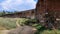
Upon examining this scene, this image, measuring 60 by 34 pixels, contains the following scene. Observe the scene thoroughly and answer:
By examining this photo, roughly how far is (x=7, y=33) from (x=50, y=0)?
4081 millimetres

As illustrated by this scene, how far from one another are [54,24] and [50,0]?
184 centimetres

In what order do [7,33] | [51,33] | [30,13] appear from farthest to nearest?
[30,13], [7,33], [51,33]

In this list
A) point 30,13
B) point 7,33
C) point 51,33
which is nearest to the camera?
point 51,33

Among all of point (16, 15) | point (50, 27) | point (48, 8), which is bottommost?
point (16, 15)

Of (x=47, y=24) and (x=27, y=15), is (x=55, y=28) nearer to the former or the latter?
(x=47, y=24)

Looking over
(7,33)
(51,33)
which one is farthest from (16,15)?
(51,33)

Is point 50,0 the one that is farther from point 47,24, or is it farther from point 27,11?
point 27,11

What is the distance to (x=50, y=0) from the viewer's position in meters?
13.5

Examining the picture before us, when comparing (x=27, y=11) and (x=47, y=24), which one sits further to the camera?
(x=27, y=11)

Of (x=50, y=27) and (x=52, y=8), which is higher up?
(x=52, y=8)

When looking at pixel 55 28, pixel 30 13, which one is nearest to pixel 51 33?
pixel 55 28

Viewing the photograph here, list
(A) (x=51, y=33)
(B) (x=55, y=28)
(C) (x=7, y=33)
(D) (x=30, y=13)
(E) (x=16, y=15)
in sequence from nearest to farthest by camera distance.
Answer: (A) (x=51, y=33)
(B) (x=55, y=28)
(C) (x=7, y=33)
(D) (x=30, y=13)
(E) (x=16, y=15)

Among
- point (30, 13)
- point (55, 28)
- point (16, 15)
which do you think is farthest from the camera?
point (16, 15)

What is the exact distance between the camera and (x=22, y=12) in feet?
95.3
